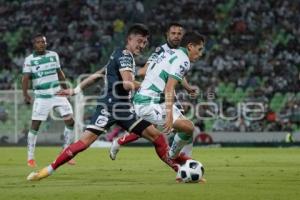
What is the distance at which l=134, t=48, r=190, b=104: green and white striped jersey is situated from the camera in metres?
12.4

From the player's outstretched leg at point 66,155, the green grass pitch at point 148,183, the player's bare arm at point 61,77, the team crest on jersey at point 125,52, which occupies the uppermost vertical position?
the team crest on jersey at point 125,52

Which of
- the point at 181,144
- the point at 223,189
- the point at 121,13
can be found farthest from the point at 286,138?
the point at 223,189

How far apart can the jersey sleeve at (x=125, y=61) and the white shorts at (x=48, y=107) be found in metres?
6.15

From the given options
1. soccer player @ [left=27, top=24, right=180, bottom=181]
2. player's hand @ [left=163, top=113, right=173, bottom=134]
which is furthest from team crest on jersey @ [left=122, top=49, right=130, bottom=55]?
player's hand @ [left=163, top=113, right=173, bottom=134]

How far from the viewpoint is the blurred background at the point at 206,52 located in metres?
29.9

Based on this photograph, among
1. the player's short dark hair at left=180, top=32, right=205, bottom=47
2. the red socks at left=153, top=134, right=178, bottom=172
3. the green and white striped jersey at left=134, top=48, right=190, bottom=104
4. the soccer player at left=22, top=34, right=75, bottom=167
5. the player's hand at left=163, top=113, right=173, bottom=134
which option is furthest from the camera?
the soccer player at left=22, top=34, right=75, bottom=167

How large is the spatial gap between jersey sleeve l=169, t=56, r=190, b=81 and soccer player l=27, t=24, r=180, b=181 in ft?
2.45

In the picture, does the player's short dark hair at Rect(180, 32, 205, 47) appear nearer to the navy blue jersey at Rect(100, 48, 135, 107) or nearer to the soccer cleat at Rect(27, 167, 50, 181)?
the navy blue jersey at Rect(100, 48, 135, 107)

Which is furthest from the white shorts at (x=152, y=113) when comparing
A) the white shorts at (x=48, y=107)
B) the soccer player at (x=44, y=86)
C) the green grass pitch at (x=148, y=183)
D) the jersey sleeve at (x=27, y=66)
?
the jersey sleeve at (x=27, y=66)

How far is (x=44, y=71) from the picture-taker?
18.7 meters

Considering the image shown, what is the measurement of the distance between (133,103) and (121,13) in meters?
25.3

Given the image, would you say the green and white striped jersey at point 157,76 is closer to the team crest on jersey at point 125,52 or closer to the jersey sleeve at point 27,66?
the team crest on jersey at point 125,52

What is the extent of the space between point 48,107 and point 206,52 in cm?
1708

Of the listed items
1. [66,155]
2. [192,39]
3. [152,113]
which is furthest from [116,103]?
[192,39]
